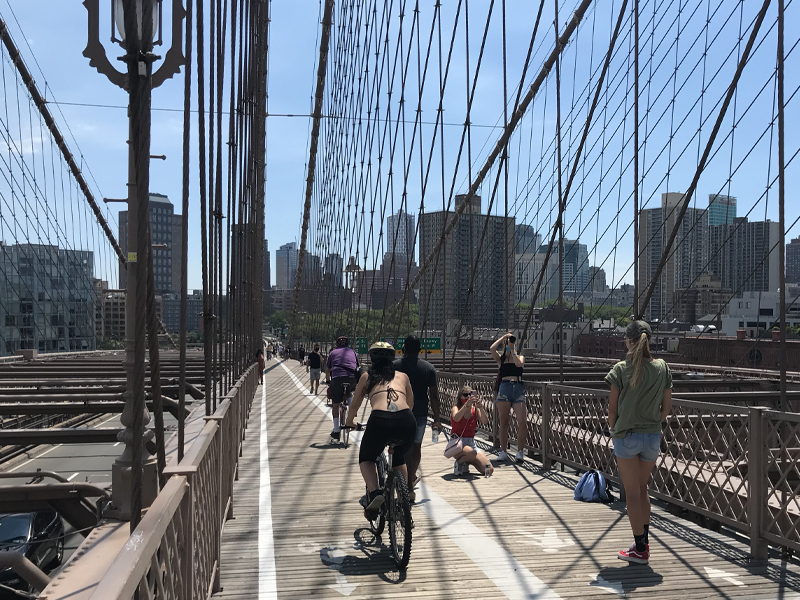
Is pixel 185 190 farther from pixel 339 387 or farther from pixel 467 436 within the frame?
pixel 339 387

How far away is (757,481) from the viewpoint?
409cm

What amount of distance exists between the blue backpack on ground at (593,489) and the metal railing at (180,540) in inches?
108

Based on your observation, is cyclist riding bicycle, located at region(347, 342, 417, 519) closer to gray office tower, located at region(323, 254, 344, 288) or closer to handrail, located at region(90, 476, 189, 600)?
handrail, located at region(90, 476, 189, 600)

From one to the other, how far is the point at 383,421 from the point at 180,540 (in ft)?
6.13

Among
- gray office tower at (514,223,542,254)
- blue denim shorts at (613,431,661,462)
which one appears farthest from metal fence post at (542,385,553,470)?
gray office tower at (514,223,542,254)

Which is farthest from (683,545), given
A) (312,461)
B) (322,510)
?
(312,461)

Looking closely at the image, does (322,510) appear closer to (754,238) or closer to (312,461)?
(312,461)

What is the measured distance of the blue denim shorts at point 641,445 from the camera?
399 centimetres

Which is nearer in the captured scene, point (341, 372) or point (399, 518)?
point (399, 518)

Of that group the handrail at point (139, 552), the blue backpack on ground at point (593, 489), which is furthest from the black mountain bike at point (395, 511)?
the blue backpack on ground at point (593, 489)

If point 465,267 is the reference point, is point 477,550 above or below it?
below

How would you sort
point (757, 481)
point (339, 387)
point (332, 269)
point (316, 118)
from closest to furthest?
point (757, 481)
point (339, 387)
point (332, 269)
point (316, 118)

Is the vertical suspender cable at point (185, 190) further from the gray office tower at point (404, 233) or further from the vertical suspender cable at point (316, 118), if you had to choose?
the vertical suspender cable at point (316, 118)

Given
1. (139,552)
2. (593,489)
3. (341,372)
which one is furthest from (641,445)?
(341,372)
